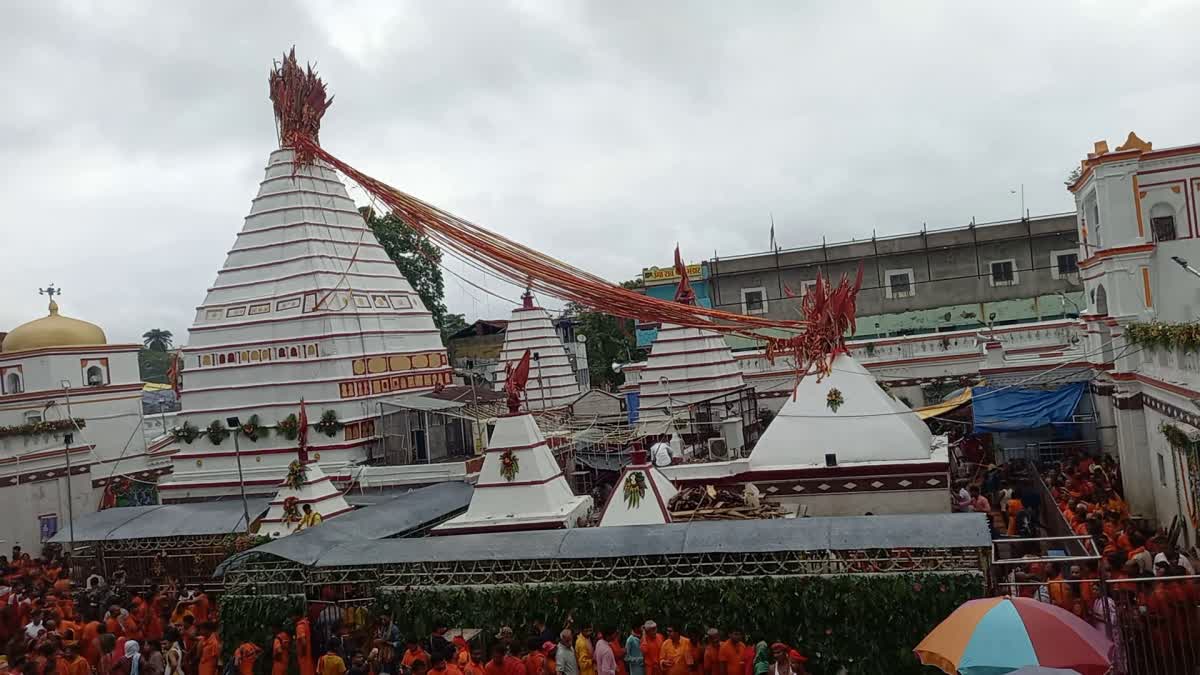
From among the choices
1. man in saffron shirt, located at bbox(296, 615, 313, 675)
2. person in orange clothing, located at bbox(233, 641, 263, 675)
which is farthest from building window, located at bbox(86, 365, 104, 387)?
man in saffron shirt, located at bbox(296, 615, 313, 675)

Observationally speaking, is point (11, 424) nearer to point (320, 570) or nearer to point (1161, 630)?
point (320, 570)

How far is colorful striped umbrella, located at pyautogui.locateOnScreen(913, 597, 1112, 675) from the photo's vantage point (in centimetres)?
678

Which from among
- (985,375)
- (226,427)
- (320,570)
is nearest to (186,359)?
(226,427)

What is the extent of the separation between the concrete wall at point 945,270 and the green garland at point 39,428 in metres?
25.5

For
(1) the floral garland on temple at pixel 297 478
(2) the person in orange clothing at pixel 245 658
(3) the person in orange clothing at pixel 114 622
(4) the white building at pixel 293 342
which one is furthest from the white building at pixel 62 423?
(2) the person in orange clothing at pixel 245 658

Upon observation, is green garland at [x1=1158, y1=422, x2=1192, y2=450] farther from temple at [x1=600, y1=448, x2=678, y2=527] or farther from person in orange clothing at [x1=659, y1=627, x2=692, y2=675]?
person in orange clothing at [x1=659, y1=627, x2=692, y2=675]

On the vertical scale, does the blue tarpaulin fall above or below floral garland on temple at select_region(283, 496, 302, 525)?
above

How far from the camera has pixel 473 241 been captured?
44.4 ft

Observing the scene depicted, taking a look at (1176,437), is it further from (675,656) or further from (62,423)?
(62,423)

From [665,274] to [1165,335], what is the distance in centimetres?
3305

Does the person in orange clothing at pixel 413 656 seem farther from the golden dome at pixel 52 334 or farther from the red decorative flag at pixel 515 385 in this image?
the golden dome at pixel 52 334

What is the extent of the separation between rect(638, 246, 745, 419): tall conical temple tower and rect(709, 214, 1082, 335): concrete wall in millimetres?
11175

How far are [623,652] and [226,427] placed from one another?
15584 mm

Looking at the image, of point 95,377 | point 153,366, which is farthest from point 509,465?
point 153,366
